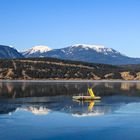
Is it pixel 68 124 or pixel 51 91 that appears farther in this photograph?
pixel 51 91

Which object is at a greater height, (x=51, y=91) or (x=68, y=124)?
(x=51, y=91)

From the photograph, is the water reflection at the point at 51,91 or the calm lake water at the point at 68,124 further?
the water reflection at the point at 51,91

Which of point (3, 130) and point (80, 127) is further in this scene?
point (80, 127)

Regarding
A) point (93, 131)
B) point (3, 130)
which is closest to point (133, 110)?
point (93, 131)

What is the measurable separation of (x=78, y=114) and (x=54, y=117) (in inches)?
210

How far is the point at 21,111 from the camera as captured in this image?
65375 millimetres

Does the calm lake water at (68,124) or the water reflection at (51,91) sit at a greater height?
the water reflection at (51,91)

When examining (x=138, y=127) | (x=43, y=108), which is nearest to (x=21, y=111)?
(x=43, y=108)

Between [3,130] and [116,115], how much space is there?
20440mm

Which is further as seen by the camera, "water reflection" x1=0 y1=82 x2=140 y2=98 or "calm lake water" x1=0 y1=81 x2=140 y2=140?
"water reflection" x1=0 y1=82 x2=140 y2=98

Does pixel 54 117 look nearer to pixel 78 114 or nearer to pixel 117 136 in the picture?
pixel 78 114

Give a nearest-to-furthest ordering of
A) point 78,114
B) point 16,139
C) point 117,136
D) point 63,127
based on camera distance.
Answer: point 16,139 < point 117,136 < point 63,127 < point 78,114

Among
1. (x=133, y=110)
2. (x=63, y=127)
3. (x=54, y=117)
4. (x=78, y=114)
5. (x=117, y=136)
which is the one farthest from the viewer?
(x=133, y=110)

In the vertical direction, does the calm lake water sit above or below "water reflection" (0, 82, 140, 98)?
below
